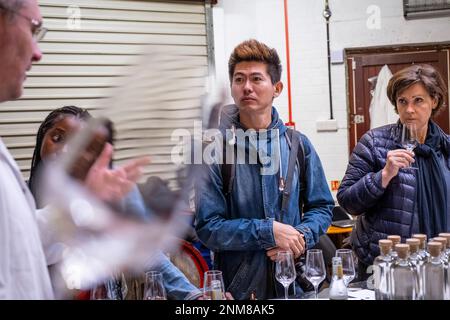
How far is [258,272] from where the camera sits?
1.47 meters

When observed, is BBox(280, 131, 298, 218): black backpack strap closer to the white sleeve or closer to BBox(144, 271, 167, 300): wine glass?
BBox(144, 271, 167, 300): wine glass

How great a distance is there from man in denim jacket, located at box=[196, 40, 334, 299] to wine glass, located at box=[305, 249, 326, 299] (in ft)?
0.17

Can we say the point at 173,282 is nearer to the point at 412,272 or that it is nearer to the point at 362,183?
the point at 412,272

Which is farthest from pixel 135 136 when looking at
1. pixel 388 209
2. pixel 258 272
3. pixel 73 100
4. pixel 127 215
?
pixel 388 209

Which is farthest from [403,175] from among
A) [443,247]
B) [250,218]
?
[250,218]

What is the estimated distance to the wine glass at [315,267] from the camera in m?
1.38

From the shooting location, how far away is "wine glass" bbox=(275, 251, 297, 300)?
4.46 ft

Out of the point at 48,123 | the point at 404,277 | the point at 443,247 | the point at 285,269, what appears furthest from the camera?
the point at 285,269

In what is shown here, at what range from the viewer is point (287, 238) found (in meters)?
1.40

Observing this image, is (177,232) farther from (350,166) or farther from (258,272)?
(350,166)

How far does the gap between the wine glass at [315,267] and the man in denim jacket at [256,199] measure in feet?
0.17

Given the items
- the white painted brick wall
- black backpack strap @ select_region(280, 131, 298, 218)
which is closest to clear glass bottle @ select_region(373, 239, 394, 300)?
black backpack strap @ select_region(280, 131, 298, 218)

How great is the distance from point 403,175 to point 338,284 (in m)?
0.45

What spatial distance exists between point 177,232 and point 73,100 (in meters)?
0.46
